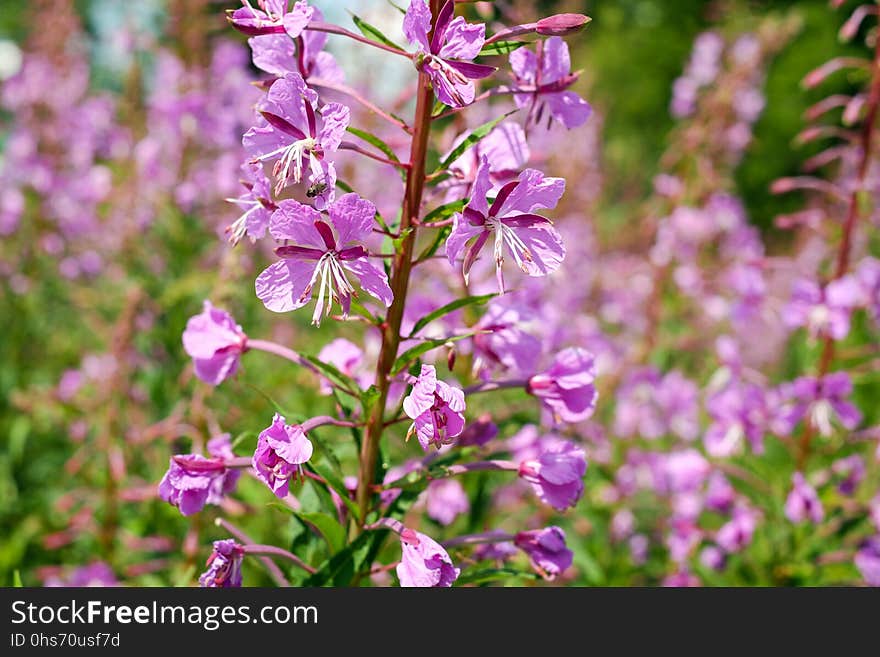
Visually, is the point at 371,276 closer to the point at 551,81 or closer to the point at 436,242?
the point at 436,242

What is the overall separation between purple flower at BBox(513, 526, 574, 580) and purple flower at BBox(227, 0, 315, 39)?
3.43 ft

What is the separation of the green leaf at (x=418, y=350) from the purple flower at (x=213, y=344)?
1.23 feet

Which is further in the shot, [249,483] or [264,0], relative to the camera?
[249,483]

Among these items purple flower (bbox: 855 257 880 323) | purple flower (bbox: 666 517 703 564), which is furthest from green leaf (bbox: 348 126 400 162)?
purple flower (bbox: 666 517 703 564)

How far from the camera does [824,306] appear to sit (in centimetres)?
281

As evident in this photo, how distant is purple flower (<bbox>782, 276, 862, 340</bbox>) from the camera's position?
9.02 ft

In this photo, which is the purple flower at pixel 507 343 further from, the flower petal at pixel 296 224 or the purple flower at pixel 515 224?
the flower petal at pixel 296 224

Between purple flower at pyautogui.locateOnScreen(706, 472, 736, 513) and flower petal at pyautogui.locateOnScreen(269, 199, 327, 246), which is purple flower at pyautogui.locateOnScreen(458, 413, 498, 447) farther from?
purple flower at pyautogui.locateOnScreen(706, 472, 736, 513)

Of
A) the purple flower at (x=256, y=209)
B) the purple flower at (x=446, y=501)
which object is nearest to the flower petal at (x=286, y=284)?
the purple flower at (x=256, y=209)

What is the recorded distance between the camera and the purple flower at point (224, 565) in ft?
4.50

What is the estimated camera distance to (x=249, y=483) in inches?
136
